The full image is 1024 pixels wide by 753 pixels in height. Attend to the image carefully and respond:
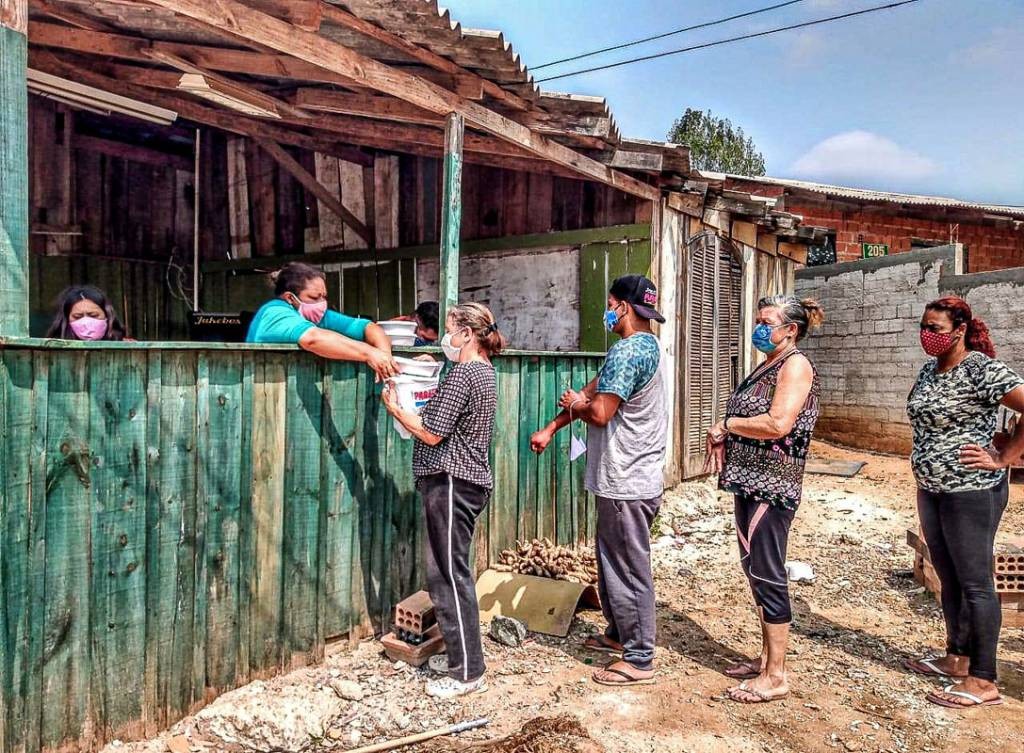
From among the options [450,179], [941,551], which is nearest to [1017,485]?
[941,551]

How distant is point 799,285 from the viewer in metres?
12.0

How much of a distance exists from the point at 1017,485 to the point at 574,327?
5.34 metres

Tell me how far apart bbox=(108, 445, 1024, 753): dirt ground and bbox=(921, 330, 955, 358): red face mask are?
5.32 feet

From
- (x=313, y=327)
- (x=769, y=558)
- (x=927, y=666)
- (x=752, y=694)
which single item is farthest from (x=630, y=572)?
(x=313, y=327)

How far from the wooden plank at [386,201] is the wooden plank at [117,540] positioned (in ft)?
17.1

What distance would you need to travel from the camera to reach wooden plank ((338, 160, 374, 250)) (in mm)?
7797

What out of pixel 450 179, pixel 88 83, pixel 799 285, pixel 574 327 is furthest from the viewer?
pixel 799 285

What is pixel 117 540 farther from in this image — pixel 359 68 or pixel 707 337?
pixel 707 337

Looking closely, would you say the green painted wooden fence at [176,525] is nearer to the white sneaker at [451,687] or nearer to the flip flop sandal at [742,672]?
the white sneaker at [451,687]

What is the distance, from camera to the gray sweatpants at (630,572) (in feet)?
11.7

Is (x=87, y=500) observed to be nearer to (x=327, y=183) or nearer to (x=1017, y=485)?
(x=327, y=183)

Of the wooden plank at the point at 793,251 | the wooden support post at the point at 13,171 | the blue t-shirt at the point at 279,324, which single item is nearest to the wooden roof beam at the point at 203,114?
the wooden support post at the point at 13,171

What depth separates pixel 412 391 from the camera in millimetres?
3762

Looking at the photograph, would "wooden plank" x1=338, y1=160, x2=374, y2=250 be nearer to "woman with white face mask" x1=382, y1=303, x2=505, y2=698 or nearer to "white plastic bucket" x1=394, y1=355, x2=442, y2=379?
"white plastic bucket" x1=394, y1=355, x2=442, y2=379
